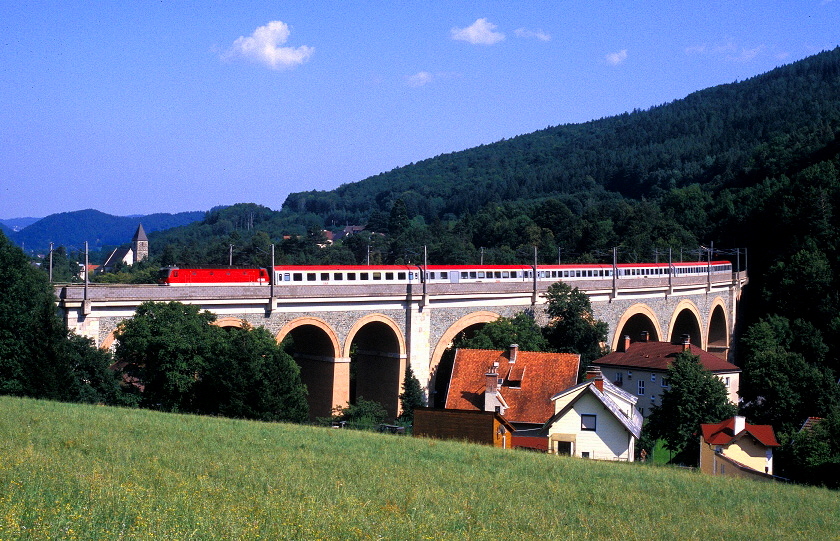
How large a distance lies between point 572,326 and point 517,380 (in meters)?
12.6

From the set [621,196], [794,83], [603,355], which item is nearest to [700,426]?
[603,355]

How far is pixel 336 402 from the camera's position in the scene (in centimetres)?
3903

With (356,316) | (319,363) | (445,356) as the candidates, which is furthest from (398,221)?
(319,363)

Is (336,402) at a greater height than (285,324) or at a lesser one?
lesser

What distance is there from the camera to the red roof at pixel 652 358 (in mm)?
45969

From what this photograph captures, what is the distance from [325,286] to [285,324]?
8.26ft

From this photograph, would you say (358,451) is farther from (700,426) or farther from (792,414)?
(792,414)

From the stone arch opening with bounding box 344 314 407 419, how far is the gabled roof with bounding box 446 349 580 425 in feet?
15.3

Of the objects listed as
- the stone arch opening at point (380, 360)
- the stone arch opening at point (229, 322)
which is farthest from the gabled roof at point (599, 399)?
the stone arch opening at point (229, 322)

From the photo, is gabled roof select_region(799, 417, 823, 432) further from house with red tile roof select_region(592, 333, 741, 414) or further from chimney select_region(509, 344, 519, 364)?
chimney select_region(509, 344, 519, 364)

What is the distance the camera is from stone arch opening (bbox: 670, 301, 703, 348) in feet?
214

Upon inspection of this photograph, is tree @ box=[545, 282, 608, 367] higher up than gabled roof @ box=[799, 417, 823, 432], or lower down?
higher up

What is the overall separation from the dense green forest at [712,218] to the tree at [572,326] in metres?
7.64

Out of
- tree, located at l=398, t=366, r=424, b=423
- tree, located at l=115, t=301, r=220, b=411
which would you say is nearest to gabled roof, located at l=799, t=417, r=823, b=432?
tree, located at l=398, t=366, r=424, b=423
